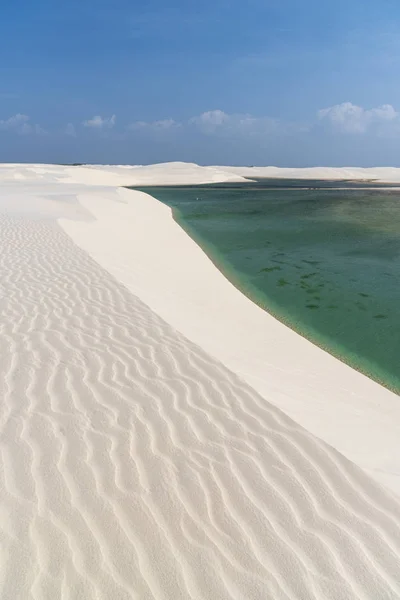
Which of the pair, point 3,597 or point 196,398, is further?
point 196,398

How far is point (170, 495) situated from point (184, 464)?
322mm

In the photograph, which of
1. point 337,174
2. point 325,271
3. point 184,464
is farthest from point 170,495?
point 337,174

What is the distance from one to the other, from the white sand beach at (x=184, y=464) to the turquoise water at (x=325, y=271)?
1192 mm

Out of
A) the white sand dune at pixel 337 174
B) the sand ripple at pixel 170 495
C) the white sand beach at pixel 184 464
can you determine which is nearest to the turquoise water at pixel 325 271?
the white sand beach at pixel 184 464

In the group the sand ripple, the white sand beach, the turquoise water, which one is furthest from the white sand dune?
the sand ripple

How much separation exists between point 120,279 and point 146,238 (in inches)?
269

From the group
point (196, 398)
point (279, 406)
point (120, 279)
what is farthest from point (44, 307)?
point (279, 406)

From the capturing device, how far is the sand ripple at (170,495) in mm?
2434

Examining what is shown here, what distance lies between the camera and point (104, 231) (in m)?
15.5

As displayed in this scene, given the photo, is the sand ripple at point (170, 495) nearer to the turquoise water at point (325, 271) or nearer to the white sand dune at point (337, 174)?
the turquoise water at point (325, 271)

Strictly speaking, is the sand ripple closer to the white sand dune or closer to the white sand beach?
the white sand beach

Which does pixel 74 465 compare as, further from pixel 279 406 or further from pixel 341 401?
pixel 341 401

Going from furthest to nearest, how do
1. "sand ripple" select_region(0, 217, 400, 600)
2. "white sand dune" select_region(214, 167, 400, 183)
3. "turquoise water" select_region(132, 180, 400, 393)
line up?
"white sand dune" select_region(214, 167, 400, 183)
"turquoise water" select_region(132, 180, 400, 393)
"sand ripple" select_region(0, 217, 400, 600)

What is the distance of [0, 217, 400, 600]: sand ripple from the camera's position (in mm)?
2434
